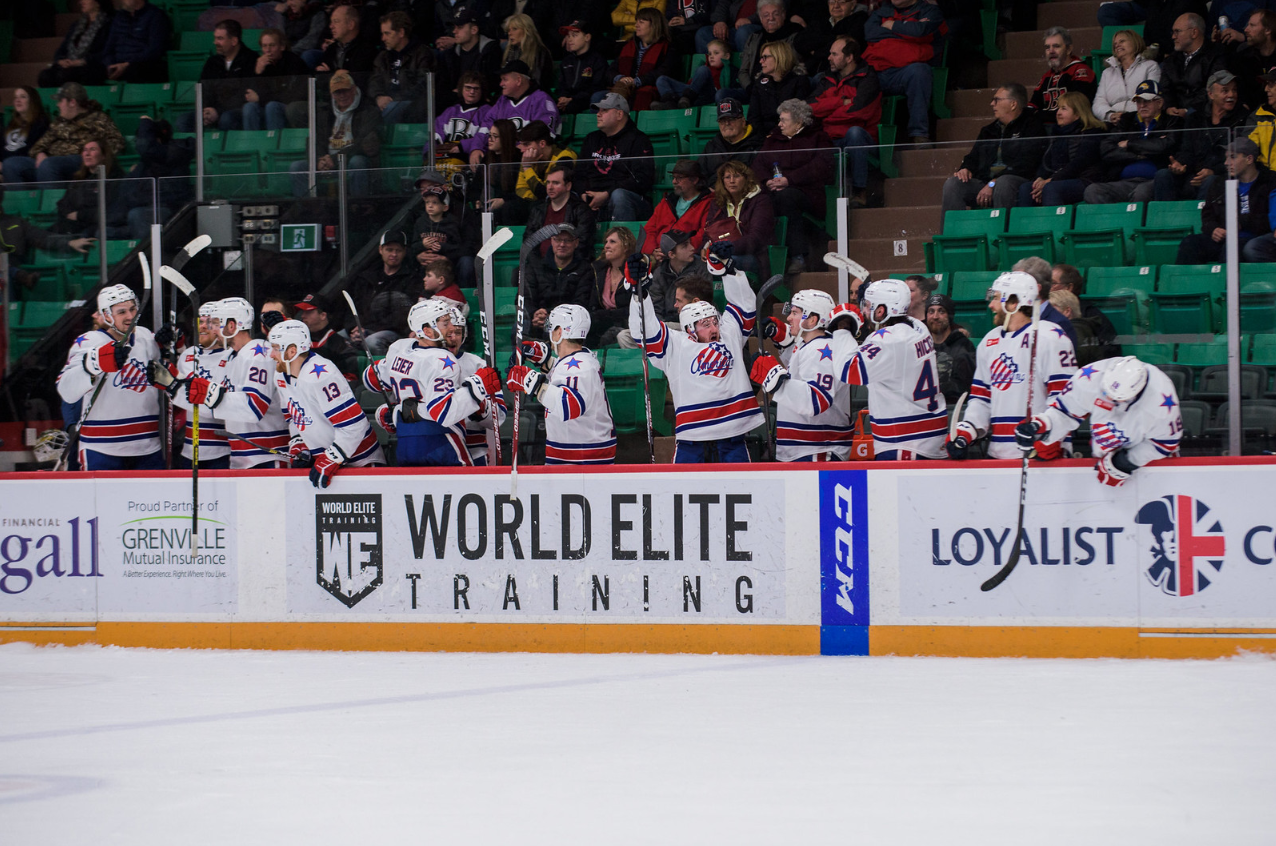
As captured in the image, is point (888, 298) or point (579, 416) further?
point (579, 416)

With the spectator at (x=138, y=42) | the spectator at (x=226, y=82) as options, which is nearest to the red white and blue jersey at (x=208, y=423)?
the spectator at (x=226, y=82)

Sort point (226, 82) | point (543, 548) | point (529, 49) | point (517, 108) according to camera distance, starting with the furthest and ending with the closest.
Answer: point (529, 49) < point (517, 108) < point (226, 82) < point (543, 548)

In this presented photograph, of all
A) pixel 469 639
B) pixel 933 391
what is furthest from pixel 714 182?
pixel 469 639

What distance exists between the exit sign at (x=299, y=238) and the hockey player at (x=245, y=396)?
48 cm

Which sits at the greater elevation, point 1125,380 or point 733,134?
point 733,134

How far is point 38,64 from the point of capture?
1274 cm

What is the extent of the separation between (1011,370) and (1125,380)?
60 cm

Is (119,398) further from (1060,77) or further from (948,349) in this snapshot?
(1060,77)

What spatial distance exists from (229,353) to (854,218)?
11.2ft

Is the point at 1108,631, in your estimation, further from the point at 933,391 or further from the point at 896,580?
the point at 933,391

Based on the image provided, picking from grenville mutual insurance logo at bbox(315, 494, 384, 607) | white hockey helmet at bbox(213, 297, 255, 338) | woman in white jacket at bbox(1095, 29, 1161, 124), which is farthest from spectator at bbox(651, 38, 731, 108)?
grenville mutual insurance logo at bbox(315, 494, 384, 607)

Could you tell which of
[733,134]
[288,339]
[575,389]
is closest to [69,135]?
A: [288,339]

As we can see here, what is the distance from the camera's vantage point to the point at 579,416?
6.78 metres

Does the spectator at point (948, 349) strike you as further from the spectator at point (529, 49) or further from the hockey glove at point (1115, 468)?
the spectator at point (529, 49)
